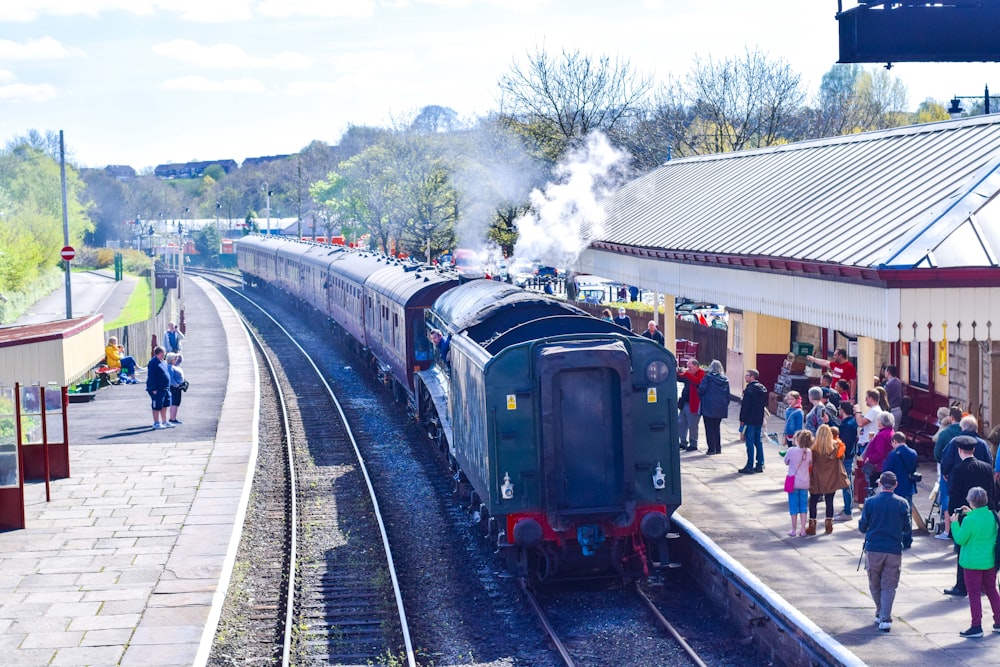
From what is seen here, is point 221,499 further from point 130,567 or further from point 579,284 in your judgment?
point 579,284

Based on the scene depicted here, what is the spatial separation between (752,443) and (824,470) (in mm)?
3500

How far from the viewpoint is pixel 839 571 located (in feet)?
37.8

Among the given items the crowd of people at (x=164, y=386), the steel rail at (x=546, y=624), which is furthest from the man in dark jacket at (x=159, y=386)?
the steel rail at (x=546, y=624)

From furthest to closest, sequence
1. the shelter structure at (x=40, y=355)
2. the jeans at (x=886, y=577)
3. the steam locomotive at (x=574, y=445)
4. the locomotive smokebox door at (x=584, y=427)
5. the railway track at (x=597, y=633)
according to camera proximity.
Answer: the shelter structure at (x=40, y=355)
the steam locomotive at (x=574, y=445)
the locomotive smokebox door at (x=584, y=427)
the railway track at (x=597, y=633)
the jeans at (x=886, y=577)

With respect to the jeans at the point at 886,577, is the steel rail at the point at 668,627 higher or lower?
lower

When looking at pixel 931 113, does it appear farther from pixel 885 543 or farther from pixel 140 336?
pixel 885 543

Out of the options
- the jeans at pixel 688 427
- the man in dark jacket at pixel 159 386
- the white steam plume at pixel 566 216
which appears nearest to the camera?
the jeans at pixel 688 427

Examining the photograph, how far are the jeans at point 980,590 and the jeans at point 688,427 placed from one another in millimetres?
8088

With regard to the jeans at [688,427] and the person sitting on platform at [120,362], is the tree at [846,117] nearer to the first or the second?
the person sitting on platform at [120,362]

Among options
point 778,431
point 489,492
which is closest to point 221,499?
point 489,492

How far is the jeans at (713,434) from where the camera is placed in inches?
689

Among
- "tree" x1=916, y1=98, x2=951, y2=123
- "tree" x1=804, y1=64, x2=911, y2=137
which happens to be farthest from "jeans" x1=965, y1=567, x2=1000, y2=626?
"tree" x1=916, y1=98, x2=951, y2=123

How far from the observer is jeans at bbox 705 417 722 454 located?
57.4 feet

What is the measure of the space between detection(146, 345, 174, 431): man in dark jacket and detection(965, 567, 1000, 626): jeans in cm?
1467
